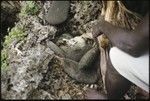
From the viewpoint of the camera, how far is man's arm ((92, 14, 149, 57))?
2.74 metres

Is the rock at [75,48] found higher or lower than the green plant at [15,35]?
lower

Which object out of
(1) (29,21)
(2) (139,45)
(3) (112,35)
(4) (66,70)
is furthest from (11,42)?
(2) (139,45)

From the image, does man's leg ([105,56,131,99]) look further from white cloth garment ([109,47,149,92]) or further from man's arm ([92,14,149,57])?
man's arm ([92,14,149,57])

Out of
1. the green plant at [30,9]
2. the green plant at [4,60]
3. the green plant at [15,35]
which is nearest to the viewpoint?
the green plant at [4,60]

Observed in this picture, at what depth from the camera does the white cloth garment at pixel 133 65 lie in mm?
3003

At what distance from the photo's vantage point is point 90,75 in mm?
3732

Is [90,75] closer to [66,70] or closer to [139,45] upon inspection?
[66,70]

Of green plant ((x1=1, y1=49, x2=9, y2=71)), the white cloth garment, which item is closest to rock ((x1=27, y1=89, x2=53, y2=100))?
green plant ((x1=1, y1=49, x2=9, y2=71))

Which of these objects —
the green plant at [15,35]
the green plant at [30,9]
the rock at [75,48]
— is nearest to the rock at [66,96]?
the rock at [75,48]

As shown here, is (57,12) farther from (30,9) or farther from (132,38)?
(132,38)

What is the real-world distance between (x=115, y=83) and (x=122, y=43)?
2.01 feet

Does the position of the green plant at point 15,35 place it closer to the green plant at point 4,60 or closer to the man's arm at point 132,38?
the green plant at point 4,60

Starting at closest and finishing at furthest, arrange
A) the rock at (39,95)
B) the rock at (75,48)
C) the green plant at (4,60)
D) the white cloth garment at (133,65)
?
the white cloth garment at (133,65)
the rock at (39,95)
the green plant at (4,60)
the rock at (75,48)

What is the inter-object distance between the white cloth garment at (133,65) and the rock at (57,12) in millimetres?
1023
